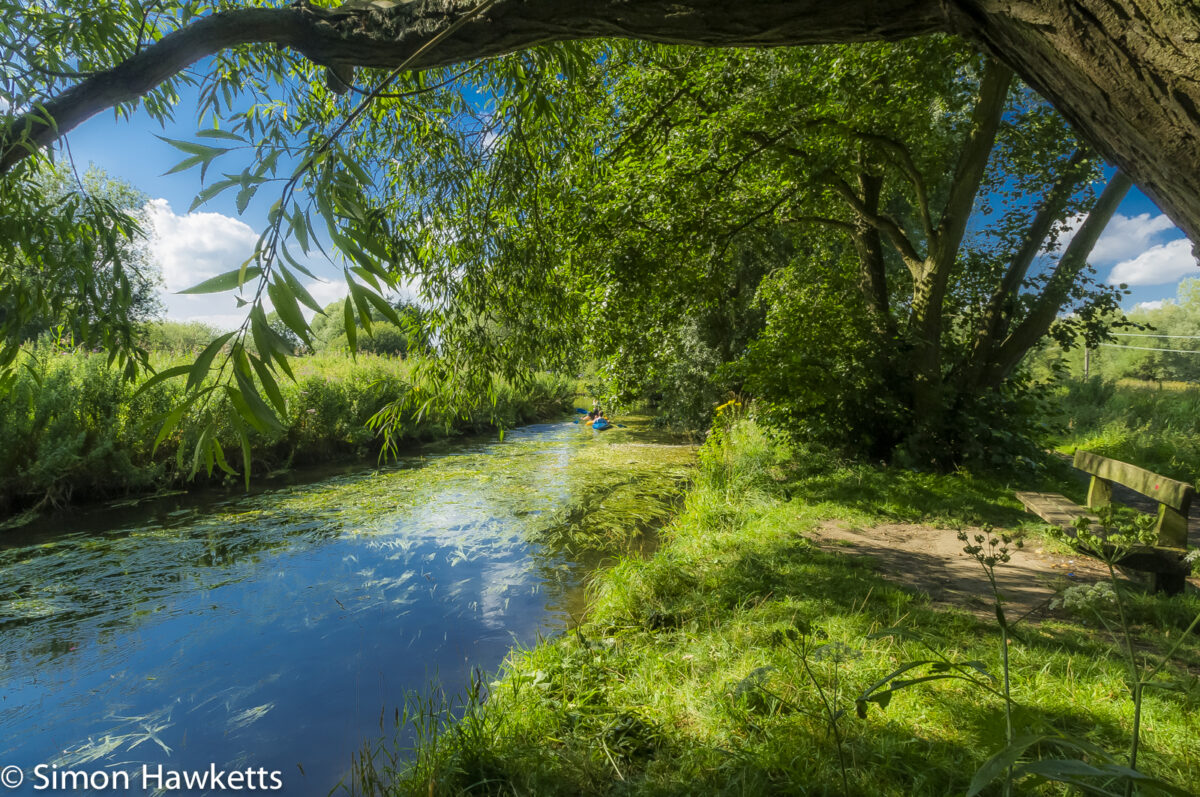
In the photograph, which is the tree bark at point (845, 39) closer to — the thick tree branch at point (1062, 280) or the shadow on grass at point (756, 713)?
the shadow on grass at point (756, 713)

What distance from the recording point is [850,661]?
279cm

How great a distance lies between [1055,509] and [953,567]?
86cm

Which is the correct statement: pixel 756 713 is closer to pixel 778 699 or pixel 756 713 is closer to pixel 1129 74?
pixel 778 699

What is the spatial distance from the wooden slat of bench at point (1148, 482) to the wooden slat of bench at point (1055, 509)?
321 millimetres

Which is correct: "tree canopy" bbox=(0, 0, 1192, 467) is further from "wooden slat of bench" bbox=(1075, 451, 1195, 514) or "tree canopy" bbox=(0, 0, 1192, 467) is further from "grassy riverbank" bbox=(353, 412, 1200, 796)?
"wooden slat of bench" bbox=(1075, 451, 1195, 514)

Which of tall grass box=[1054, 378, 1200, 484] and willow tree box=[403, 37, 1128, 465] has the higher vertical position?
willow tree box=[403, 37, 1128, 465]

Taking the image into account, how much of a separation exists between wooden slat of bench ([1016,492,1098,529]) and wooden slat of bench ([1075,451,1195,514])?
32 centimetres

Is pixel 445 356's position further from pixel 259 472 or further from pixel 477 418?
pixel 477 418

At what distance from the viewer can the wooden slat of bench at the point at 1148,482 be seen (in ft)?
11.8

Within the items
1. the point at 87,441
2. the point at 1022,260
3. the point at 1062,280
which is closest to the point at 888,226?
the point at 1022,260

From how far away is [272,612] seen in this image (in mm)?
5027

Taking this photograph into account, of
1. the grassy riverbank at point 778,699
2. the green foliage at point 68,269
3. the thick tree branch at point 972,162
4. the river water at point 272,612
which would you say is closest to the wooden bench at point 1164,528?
the grassy riverbank at point 778,699

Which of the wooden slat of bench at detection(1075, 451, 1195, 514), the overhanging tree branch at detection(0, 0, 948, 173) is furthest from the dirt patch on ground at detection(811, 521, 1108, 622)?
the overhanging tree branch at detection(0, 0, 948, 173)

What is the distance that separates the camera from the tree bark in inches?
42.3
